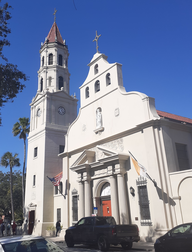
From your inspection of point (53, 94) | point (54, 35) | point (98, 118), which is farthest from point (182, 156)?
point (54, 35)

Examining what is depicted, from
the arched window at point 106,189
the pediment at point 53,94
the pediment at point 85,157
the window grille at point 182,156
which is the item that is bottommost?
the arched window at point 106,189

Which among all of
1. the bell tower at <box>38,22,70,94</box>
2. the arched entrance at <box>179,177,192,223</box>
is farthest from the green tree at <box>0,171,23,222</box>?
the arched entrance at <box>179,177,192,223</box>

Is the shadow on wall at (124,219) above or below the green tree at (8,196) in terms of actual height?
below

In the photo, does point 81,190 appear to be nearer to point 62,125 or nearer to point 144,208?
point 144,208

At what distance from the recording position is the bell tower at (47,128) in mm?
24998

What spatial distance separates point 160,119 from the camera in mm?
15273

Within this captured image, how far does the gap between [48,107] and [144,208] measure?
60.7 feet

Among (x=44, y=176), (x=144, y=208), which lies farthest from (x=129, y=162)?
(x=44, y=176)

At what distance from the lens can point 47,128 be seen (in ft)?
90.9

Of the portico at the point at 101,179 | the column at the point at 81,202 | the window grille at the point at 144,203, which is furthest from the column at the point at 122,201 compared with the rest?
the column at the point at 81,202

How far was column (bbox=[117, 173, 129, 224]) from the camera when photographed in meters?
15.5

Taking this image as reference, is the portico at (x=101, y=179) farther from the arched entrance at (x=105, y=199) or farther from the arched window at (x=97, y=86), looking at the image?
the arched window at (x=97, y=86)

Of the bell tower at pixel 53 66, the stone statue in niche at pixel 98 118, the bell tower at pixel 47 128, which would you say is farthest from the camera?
the bell tower at pixel 53 66

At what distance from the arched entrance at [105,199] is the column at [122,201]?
6.55 feet
